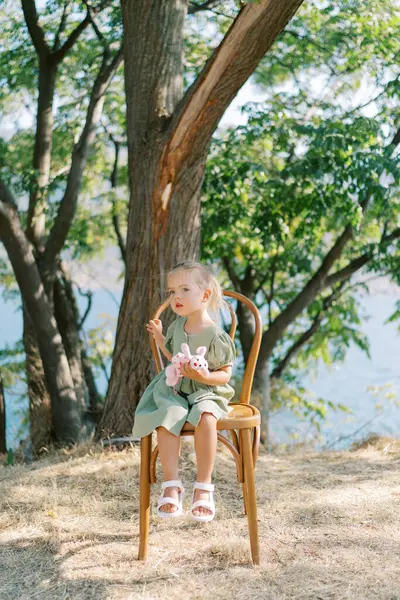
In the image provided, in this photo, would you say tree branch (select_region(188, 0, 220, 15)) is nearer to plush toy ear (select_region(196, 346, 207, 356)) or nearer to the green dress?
the green dress

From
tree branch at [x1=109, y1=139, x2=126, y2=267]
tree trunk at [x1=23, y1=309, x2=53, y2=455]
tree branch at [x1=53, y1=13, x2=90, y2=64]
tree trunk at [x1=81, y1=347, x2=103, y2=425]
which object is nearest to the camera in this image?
tree branch at [x1=53, y1=13, x2=90, y2=64]

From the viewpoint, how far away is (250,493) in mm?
2426

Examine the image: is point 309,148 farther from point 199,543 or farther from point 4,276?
point 4,276

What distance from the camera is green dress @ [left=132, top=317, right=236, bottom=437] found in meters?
2.36

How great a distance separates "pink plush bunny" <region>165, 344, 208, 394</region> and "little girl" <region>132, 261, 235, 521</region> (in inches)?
1.0

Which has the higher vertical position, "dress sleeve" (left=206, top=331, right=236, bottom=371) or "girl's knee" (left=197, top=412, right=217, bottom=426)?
"dress sleeve" (left=206, top=331, right=236, bottom=371)

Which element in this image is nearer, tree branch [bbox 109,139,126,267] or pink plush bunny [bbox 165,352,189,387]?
pink plush bunny [bbox 165,352,189,387]

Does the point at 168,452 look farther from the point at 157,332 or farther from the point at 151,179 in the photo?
the point at 151,179

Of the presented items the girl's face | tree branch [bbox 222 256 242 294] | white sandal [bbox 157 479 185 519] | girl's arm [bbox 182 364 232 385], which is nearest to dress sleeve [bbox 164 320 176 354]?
the girl's face

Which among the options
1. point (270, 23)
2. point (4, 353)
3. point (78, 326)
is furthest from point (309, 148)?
point (4, 353)

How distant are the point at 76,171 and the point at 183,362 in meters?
3.62

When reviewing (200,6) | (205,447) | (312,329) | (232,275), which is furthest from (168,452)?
(312,329)

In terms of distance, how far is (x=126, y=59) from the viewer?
4133mm

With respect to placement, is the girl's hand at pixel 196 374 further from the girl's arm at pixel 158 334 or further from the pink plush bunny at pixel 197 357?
the girl's arm at pixel 158 334
